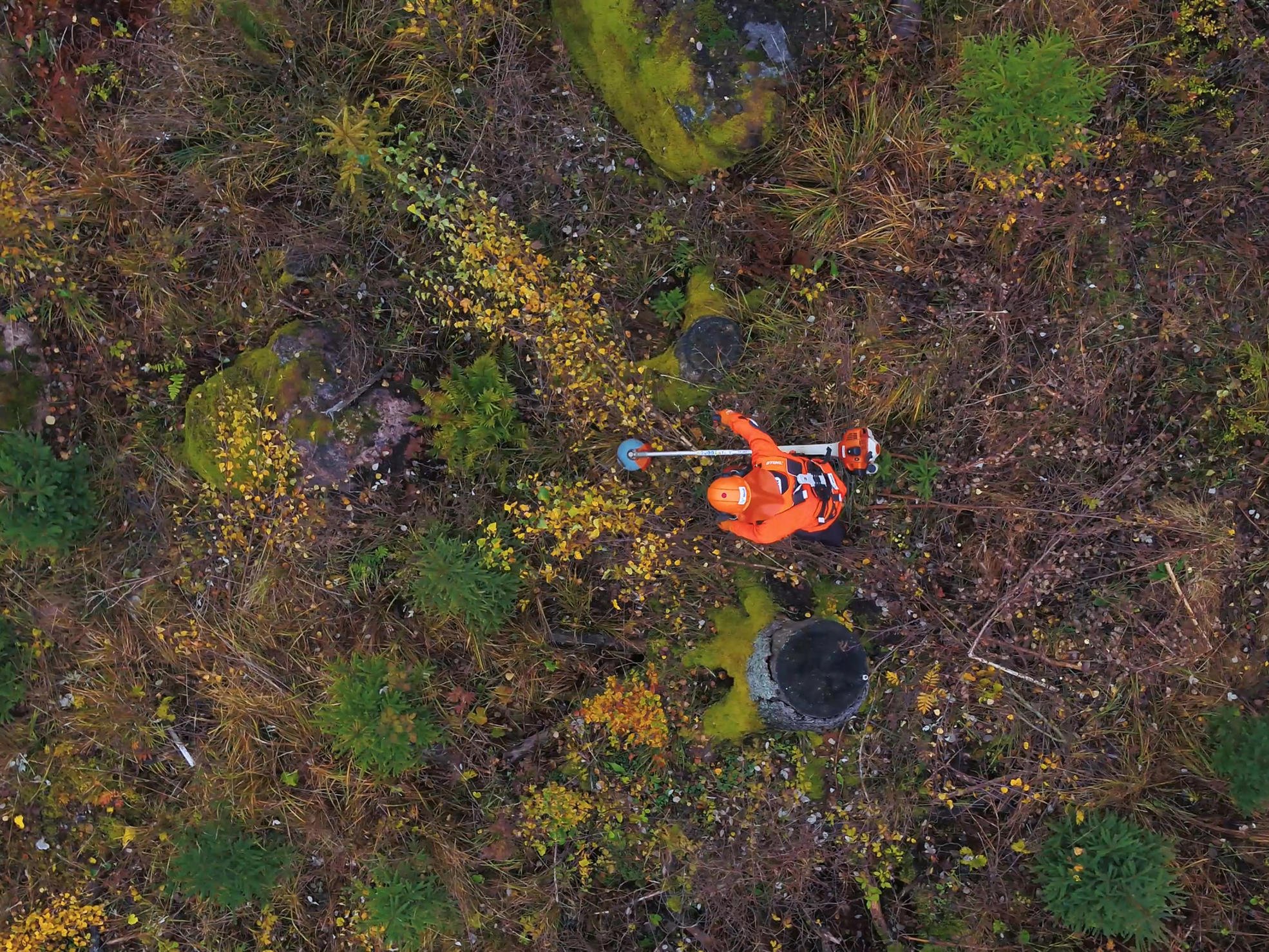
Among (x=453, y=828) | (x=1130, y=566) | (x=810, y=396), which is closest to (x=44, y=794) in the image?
(x=453, y=828)

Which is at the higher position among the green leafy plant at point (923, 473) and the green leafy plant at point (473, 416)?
the green leafy plant at point (473, 416)

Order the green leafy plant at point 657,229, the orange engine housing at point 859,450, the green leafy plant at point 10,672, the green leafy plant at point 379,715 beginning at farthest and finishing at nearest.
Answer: the green leafy plant at point 10,672 → the green leafy plant at point 657,229 → the green leafy plant at point 379,715 → the orange engine housing at point 859,450

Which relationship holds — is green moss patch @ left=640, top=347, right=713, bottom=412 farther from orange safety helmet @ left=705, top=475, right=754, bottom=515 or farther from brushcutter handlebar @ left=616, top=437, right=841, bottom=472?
orange safety helmet @ left=705, top=475, right=754, bottom=515

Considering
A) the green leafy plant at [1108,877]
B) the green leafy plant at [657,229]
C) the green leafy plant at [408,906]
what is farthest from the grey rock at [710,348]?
the green leafy plant at [408,906]

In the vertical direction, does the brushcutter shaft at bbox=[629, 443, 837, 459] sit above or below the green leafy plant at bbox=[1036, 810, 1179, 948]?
above

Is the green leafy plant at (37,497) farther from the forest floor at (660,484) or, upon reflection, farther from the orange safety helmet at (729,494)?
the orange safety helmet at (729,494)

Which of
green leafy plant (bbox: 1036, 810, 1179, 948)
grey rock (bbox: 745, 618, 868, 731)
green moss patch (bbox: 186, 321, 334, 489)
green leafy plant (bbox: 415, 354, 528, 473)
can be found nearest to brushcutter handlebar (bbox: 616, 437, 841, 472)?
green leafy plant (bbox: 415, 354, 528, 473)
